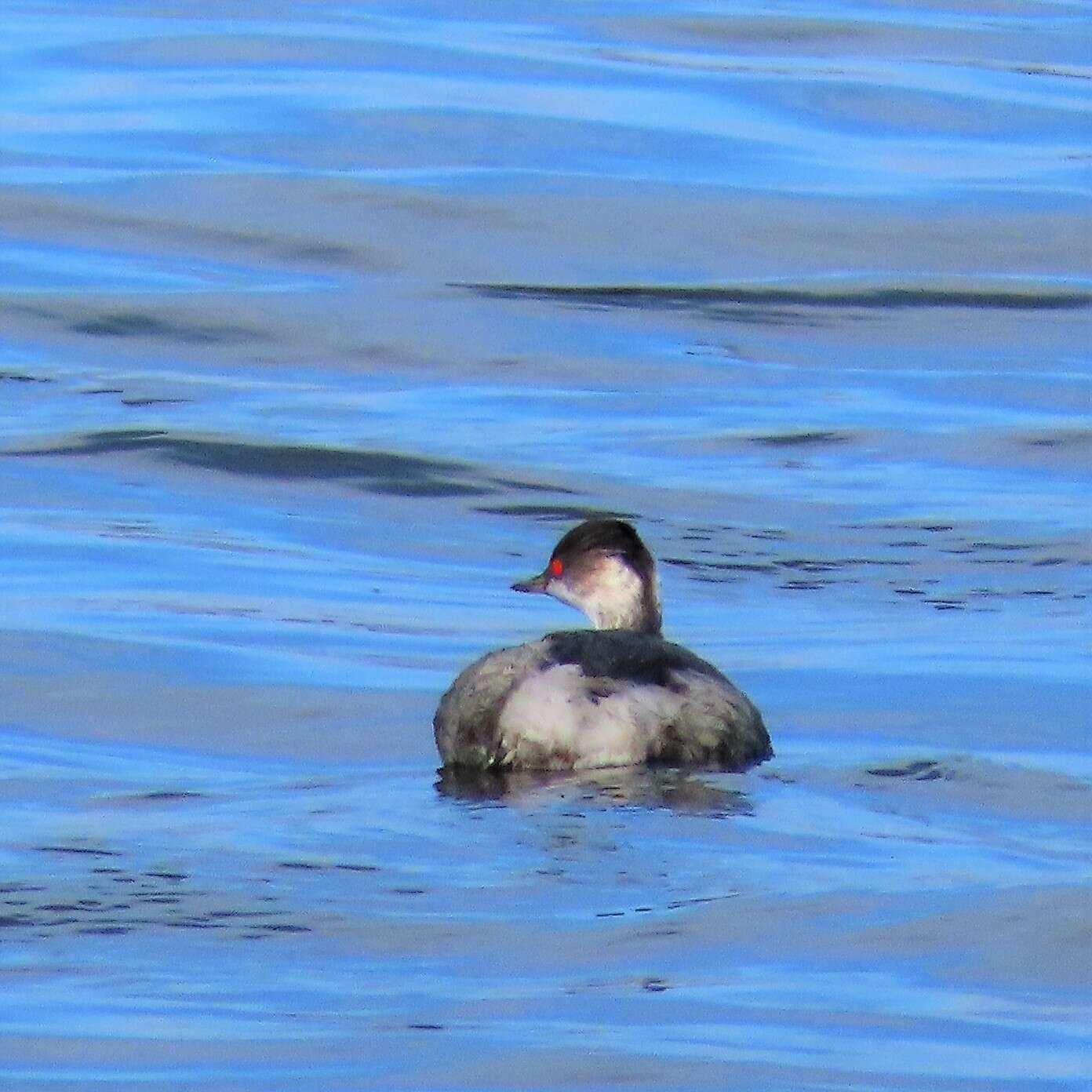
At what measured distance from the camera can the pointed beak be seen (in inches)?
376

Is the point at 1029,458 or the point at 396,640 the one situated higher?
the point at 1029,458

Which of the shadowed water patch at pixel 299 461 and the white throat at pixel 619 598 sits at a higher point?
the shadowed water patch at pixel 299 461

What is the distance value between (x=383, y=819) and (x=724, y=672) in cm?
218

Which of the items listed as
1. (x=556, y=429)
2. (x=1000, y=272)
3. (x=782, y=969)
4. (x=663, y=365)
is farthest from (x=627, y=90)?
(x=782, y=969)

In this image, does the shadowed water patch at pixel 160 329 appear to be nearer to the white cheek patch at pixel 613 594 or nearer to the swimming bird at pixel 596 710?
the white cheek patch at pixel 613 594

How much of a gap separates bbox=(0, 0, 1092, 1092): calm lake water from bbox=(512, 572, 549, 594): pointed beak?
1.03ft

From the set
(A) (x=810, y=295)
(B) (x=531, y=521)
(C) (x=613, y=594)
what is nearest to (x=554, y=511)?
(B) (x=531, y=521)

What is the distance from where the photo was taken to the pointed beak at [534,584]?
9555mm

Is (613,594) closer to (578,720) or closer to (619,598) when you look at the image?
(619,598)

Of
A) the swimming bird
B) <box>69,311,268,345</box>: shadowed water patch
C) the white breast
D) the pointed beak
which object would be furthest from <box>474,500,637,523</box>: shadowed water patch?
the white breast

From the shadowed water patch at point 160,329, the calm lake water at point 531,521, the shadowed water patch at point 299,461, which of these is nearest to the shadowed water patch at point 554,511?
the calm lake water at point 531,521

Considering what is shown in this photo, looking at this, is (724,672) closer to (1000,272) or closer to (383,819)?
(383,819)

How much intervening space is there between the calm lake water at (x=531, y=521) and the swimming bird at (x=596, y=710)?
11 centimetres

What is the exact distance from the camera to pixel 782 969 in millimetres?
6449
